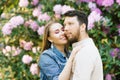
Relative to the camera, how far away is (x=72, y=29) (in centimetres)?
449

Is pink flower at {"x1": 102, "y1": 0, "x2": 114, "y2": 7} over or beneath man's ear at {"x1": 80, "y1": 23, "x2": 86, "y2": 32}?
beneath

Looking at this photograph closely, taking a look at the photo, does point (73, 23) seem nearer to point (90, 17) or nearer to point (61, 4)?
point (90, 17)

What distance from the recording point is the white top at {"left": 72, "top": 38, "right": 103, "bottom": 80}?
4.29m

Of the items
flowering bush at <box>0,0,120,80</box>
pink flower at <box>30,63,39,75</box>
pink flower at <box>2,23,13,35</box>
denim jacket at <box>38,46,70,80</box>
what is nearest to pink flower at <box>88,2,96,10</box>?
flowering bush at <box>0,0,120,80</box>

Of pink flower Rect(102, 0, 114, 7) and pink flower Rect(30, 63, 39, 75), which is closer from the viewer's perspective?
pink flower Rect(102, 0, 114, 7)

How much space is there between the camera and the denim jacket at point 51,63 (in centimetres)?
536

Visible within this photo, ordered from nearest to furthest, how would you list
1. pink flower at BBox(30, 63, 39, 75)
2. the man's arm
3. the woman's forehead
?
1. the man's arm
2. the woman's forehead
3. pink flower at BBox(30, 63, 39, 75)

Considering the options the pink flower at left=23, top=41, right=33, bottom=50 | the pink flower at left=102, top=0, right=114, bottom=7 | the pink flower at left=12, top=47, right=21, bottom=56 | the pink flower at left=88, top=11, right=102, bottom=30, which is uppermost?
the pink flower at left=102, top=0, right=114, bottom=7

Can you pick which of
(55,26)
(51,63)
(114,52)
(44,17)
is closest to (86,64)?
(51,63)

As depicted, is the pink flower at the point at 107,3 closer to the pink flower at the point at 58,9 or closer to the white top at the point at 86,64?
the pink flower at the point at 58,9

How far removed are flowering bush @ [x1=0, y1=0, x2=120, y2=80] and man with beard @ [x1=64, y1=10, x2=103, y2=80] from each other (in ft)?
6.25

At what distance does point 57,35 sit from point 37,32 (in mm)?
1904

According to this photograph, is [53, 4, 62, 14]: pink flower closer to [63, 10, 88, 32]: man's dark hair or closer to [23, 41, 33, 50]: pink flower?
[23, 41, 33, 50]: pink flower

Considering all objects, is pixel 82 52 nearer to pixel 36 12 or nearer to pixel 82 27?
pixel 82 27
